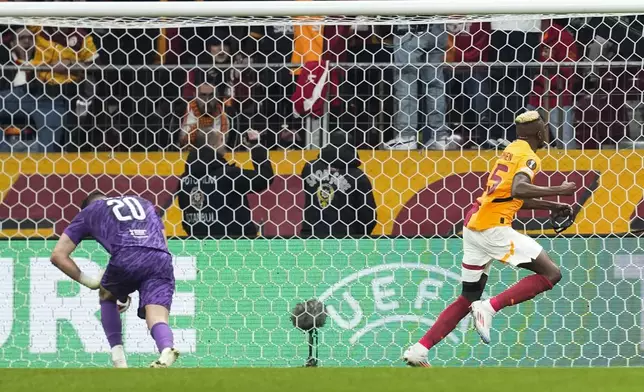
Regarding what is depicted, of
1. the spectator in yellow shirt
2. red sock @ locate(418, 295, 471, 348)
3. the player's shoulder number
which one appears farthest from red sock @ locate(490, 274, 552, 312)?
the spectator in yellow shirt

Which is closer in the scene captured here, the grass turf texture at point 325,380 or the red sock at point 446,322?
the grass turf texture at point 325,380

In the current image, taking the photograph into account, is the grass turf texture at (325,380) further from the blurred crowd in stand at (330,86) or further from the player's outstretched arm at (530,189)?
the blurred crowd in stand at (330,86)

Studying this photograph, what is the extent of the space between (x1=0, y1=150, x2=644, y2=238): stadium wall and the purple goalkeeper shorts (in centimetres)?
146

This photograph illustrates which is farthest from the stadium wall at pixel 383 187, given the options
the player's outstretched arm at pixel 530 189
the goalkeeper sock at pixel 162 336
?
the goalkeeper sock at pixel 162 336

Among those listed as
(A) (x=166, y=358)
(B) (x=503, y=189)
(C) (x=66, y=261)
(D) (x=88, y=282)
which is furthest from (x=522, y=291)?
(C) (x=66, y=261)

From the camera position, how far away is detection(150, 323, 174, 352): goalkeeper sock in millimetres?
6789

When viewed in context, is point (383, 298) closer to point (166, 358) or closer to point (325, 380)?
point (166, 358)

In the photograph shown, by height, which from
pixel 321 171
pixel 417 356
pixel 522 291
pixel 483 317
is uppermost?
pixel 321 171

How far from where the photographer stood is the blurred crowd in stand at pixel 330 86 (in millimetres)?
8461

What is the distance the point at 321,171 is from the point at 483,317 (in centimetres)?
160

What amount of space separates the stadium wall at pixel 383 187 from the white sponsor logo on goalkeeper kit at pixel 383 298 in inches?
17.3

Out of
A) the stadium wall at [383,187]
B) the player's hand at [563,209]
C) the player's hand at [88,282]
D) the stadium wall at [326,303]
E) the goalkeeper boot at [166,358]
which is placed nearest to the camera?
the goalkeeper boot at [166,358]

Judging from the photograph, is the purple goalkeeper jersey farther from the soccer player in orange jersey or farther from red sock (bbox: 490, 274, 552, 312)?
red sock (bbox: 490, 274, 552, 312)

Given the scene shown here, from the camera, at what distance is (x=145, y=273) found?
23.1ft
